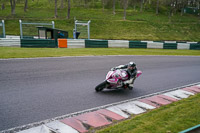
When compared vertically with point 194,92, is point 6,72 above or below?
above

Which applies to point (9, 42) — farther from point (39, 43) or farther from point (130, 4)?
point (130, 4)

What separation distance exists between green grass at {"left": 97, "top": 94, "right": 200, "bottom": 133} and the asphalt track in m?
1.54

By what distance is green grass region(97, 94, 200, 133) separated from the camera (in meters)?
4.68

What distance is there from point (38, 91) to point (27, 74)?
7.86ft

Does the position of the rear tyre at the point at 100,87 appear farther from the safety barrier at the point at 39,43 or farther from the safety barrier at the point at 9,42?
the safety barrier at the point at 9,42

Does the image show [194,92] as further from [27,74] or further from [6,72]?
[6,72]

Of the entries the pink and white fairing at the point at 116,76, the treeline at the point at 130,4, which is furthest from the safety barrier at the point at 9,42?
the treeline at the point at 130,4

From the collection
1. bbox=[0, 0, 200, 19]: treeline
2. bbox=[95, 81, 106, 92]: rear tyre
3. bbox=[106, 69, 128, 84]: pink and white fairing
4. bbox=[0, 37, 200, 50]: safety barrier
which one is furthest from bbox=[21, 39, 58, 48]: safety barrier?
bbox=[0, 0, 200, 19]: treeline

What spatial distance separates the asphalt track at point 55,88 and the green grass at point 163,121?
1543 mm

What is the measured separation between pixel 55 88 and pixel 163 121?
14.2 feet

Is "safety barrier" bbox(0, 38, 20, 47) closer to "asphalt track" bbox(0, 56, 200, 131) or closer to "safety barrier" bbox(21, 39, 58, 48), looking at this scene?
"safety barrier" bbox(21, 39, 58, 48)

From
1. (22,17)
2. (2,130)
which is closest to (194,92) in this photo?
(2,130)

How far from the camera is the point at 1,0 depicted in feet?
152

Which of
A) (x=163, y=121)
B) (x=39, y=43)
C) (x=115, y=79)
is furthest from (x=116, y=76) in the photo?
(x=39, y=43)
